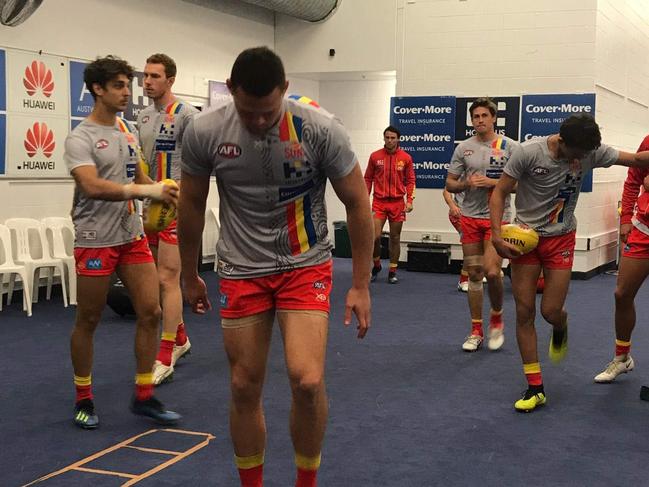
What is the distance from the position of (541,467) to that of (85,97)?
6838 millimetres

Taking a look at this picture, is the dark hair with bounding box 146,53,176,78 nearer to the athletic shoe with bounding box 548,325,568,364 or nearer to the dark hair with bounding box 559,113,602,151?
the dark hair with bounding box 559,113,602,151

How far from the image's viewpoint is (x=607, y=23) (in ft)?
34.9

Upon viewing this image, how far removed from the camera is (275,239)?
2891mm

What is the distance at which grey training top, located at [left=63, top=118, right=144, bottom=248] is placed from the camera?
412cm

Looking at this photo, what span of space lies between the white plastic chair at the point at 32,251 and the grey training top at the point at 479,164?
3.88m

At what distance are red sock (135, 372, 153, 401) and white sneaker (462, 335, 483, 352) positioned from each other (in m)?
2.59

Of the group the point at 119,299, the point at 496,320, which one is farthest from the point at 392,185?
the point at 496,320

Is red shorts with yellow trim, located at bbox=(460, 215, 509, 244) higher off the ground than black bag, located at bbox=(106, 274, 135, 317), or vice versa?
red shorts with yellow trim, located at bbox=(460, 215, 509, 244)

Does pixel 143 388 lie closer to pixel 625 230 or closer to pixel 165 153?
pixel 165 153

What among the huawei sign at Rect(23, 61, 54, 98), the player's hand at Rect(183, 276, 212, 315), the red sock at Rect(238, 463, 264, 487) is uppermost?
the huawei sign at Rect(23, 61, 54, 98)

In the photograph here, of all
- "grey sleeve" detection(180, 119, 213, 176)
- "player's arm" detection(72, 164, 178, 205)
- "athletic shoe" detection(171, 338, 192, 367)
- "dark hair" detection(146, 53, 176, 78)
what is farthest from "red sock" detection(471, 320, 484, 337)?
"grey sleeve" detection(180, 119, 213, 176)

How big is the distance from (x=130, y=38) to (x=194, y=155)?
733 cm

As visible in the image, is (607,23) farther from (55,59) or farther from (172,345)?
(172,345)

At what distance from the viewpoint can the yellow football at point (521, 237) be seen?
15.0ft
